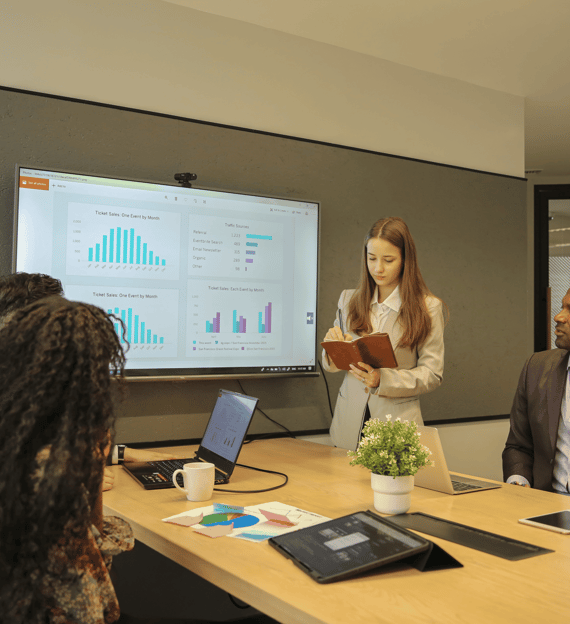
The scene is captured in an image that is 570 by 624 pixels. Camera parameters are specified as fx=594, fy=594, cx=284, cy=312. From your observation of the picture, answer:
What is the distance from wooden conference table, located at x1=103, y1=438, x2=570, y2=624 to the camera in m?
0.99

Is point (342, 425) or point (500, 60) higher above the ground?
point (500, 60)

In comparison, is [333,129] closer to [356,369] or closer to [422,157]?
[422,157]

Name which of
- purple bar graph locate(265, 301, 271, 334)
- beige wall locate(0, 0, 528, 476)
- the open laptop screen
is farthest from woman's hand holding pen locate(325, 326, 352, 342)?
beige wall locate(0, 0, 528, 476)

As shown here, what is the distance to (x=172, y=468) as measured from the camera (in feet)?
6.61

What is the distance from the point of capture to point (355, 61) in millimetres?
3318

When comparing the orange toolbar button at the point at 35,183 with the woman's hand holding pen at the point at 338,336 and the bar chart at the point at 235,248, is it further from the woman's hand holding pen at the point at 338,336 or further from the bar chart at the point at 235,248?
the woman's hand holding pen at the point at 338,336

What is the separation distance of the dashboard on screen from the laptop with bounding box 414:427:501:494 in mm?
1227

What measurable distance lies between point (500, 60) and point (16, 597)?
3594 mm

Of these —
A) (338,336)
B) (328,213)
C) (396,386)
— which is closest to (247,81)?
(328,213)

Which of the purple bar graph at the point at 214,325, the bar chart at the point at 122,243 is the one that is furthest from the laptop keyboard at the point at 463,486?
the bar chart at the point at 122,243

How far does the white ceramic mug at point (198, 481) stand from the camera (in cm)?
163

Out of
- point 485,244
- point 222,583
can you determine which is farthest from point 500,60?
point 222,583

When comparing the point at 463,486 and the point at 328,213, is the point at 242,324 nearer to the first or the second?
the point at 328,213

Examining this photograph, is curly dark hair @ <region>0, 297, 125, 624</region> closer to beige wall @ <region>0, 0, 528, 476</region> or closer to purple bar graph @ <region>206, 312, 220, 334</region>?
purple bar graph @ <region>206, 312, 220, 334</region>
